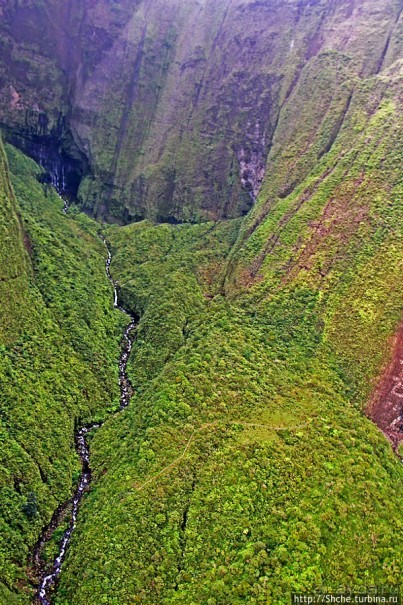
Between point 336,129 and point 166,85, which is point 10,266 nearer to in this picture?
point 336,129

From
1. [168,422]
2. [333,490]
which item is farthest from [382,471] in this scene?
[168,422]

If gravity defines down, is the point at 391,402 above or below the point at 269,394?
above

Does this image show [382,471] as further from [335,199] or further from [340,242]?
[335,199]

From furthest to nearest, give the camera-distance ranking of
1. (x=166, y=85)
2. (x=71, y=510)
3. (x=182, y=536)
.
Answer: (x=166, y=85)
(x=71, y=510)
(x=182, y=536)

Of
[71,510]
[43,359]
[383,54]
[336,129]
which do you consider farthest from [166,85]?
[71,510]

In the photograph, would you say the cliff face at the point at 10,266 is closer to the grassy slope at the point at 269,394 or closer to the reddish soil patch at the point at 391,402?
the grassy slope at the point at 269,394

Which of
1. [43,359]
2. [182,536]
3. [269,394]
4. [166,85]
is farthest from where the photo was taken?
[166,85]

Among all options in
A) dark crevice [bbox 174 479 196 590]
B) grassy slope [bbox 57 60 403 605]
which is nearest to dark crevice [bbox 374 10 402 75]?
grassy slope [bbox 57 60 403 605]
